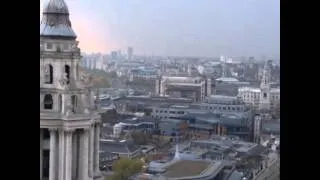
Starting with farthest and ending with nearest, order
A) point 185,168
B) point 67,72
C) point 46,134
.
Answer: point 46,134
point 67,72
point 185,168

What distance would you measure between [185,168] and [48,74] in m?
3.58

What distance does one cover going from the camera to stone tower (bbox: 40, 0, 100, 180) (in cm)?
937

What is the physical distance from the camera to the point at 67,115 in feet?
32.6

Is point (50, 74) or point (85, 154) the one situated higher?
point (50, 74)

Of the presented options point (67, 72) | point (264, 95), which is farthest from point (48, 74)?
point (264, 95)

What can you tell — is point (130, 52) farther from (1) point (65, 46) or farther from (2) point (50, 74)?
(2) point (50, 74)

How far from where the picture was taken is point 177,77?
7246 millimetres

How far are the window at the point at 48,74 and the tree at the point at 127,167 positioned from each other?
2253mm

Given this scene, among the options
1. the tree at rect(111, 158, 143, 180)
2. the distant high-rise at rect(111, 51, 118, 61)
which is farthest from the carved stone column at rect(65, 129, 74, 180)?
the distant high-rise at rect(111, 51, 118, 61)

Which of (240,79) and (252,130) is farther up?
(240,79)

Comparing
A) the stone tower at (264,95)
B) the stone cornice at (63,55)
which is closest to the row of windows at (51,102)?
the stone cornice at (63,55)
